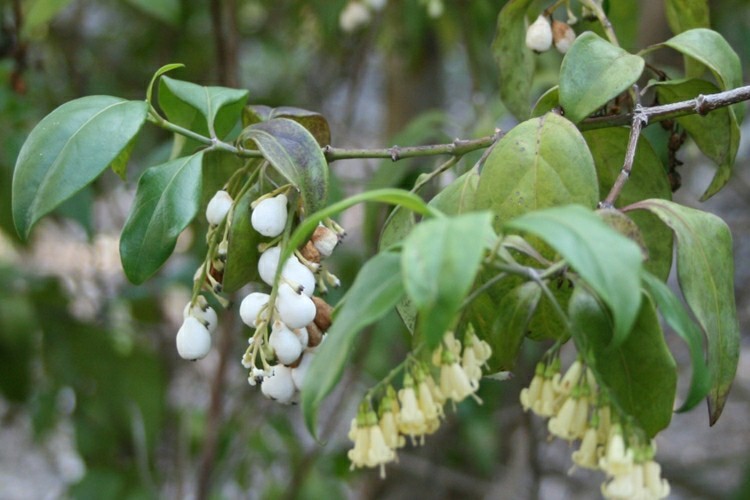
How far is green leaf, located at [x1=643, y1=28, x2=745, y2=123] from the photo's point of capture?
2.20 ft

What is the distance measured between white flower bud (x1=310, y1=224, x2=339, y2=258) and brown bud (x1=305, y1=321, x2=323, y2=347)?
5 centimetres

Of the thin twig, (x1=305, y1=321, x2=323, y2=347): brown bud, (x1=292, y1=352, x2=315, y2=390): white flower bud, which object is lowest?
(x1=292, y1=352, x2=315, y2=390): white flower bud

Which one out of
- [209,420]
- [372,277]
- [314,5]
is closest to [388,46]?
[314,5]

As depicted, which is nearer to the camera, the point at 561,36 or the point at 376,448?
the point at 376,448

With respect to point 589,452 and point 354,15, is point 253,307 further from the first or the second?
point 354,15

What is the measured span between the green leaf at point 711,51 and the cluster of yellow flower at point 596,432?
0.86 ft

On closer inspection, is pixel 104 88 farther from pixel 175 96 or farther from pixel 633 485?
pixel 633 485

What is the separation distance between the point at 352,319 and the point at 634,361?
0.17 meters

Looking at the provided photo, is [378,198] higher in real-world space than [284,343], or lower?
higher

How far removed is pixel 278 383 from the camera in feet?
2.00

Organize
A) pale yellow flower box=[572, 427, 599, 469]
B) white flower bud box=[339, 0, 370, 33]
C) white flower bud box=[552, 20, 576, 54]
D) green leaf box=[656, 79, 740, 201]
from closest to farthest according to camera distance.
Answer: pale yellow flower box=[572, 427, 599, 469], green leaf box=[656, 79, 740, 201], white flower bud box=[552, 20, 576, 54], white flower bud box=[339, 0, 370, 33]

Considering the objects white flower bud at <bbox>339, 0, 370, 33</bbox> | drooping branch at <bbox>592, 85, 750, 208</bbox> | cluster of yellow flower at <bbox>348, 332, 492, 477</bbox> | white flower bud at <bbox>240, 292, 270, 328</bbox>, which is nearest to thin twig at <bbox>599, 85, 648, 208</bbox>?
drooping branch at <bbox>592, 85, 750, 208</bbox>

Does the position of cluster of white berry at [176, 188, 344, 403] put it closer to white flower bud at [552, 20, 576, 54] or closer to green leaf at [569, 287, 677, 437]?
green leaf at [569, 287, 677, 437]

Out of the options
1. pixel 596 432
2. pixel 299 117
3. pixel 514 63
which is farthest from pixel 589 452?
pixel 514 63
